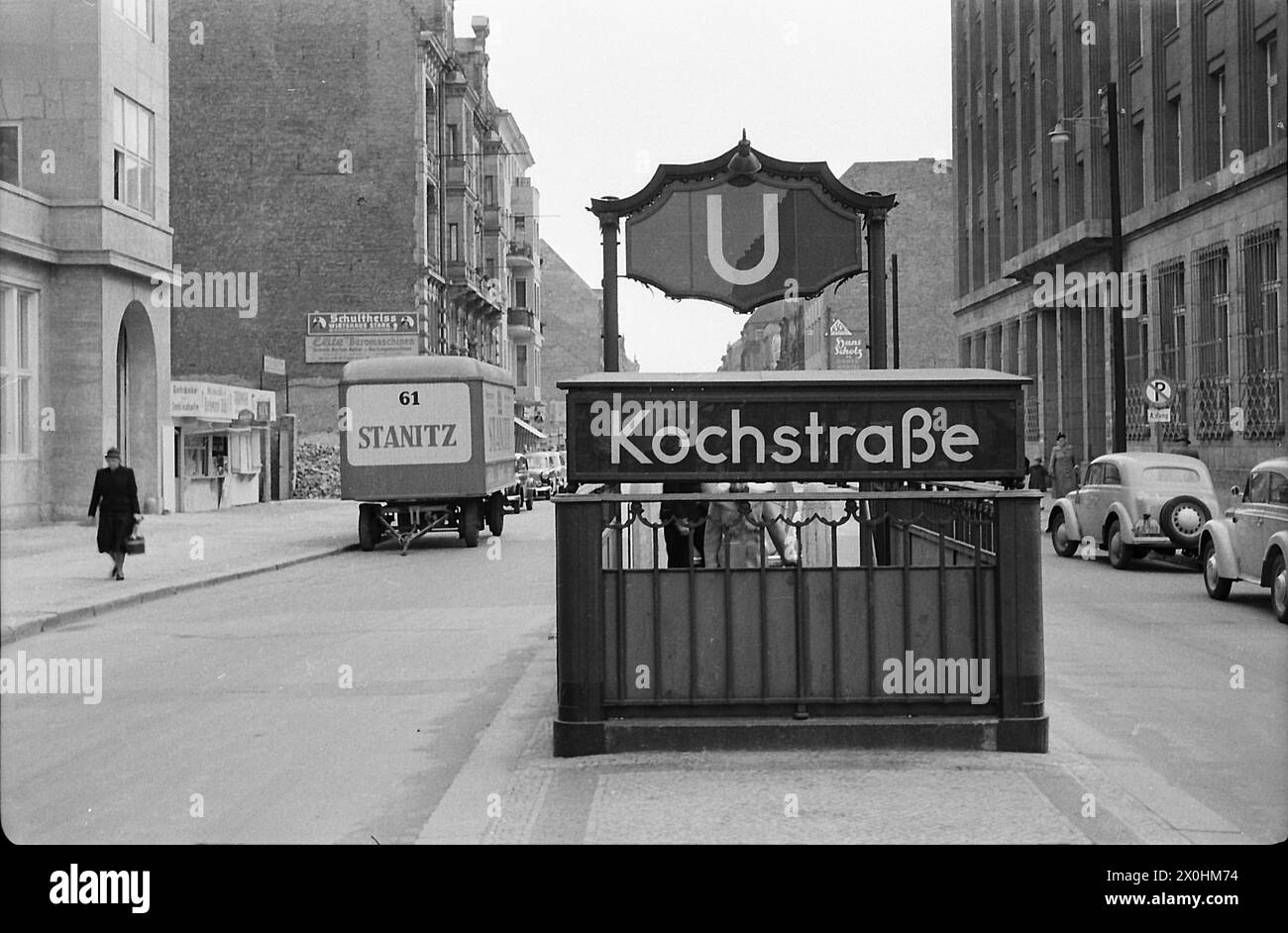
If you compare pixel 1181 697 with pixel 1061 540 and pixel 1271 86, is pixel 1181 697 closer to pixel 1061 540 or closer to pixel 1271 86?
pixel 1061 540

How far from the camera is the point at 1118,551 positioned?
65.9 ft

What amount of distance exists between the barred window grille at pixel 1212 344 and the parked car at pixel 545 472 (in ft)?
75.8

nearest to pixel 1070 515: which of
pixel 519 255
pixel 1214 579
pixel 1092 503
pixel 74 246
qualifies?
pixel 1092 503

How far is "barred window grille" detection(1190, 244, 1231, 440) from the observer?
29.4m

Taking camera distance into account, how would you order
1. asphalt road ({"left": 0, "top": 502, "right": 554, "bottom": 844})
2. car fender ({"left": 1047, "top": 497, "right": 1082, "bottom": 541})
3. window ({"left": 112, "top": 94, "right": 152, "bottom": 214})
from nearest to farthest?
asphalt road ({"left": 0, "top": 502, "right": 554, "bottom": 844}) → car fender ({"left": 1047, "top": 497, "right": 1082, "bottom": 541}) → window ({"left": 112, "top": 94, "right": 152, "bottom": 214})

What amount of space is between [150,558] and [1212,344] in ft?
72.8

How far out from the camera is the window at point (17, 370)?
89.2ft

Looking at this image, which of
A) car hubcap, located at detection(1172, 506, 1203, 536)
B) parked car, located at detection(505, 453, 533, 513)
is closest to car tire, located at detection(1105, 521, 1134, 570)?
car hubcap, located at detection(1172, 506, 1203, 536)

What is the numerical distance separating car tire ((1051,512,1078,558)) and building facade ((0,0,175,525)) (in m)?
18.7

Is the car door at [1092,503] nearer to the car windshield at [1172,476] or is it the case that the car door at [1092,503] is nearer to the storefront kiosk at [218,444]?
the car windshield at [1172,476]

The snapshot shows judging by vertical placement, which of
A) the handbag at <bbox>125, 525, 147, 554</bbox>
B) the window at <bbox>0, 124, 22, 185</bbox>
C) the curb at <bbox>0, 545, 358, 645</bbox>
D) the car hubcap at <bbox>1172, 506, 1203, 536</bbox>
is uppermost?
the window at <bbox>0, 124, 22, 185</bbox>

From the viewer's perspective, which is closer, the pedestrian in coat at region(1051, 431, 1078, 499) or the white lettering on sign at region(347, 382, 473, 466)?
the white lettering on sign at region(347, 382, 473, 466)

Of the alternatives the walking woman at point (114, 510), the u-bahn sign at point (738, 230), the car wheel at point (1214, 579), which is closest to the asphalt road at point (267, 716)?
the walking woman at point (114, 510)

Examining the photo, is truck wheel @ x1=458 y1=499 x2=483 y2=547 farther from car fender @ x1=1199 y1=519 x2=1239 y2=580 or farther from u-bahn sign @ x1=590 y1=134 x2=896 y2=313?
u-bahn sign @ x1=590 y1=134 x2=896 y2=313
